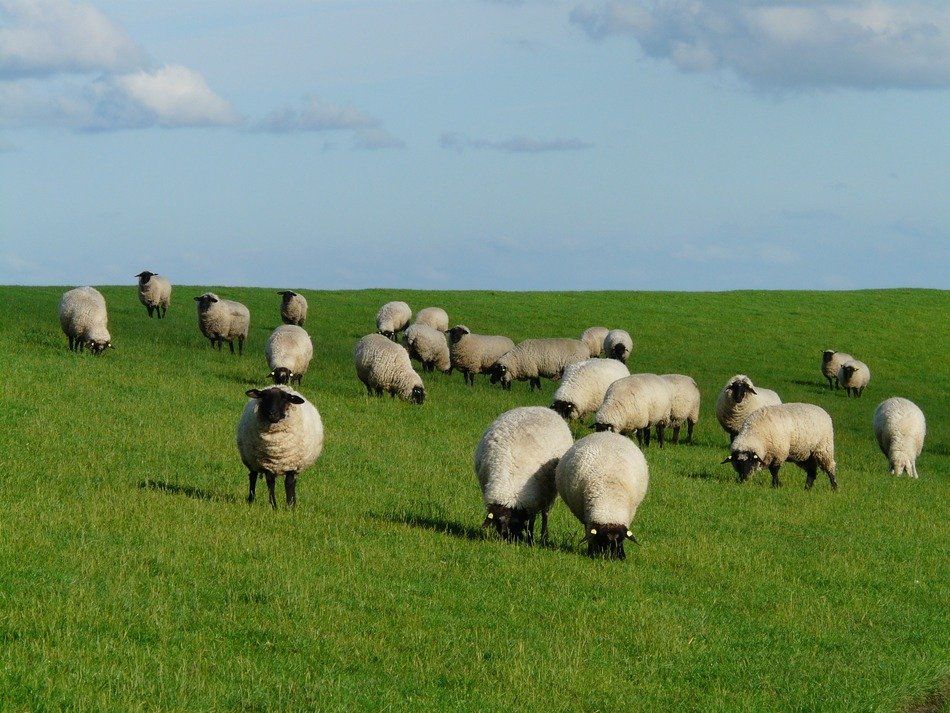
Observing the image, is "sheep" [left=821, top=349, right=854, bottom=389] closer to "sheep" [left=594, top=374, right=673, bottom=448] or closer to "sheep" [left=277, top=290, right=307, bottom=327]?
"sheep" [left=594, top=374, right=673, bottom=448]

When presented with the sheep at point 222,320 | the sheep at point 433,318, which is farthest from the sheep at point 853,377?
the sheep at point 222,320

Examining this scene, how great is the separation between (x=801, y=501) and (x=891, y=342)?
40.2 m

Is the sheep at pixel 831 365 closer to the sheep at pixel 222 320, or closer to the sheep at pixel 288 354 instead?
the sheep at pixel 222 320

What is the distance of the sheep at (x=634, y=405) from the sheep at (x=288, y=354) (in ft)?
26.4

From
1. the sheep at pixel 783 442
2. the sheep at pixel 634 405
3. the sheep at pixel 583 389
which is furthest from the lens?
the sheep at pixel 583 389

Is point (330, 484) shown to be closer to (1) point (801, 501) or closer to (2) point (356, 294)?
(1) point (801, 501)

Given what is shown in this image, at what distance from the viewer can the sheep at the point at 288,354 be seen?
2812 centimetres

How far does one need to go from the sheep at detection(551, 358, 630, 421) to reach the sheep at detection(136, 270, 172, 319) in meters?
22.9

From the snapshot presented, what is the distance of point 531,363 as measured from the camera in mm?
36312

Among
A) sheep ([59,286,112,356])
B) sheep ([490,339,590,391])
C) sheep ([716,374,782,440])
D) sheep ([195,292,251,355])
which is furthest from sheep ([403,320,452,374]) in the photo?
sheep ([716,374,782,440])

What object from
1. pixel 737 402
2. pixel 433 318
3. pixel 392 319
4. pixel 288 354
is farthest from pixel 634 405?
pixel 433 318

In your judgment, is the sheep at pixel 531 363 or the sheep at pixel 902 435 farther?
the sheep at pixel 531 363

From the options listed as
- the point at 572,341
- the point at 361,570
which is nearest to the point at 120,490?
the point at 361,570

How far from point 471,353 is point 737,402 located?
11915 millimetres
